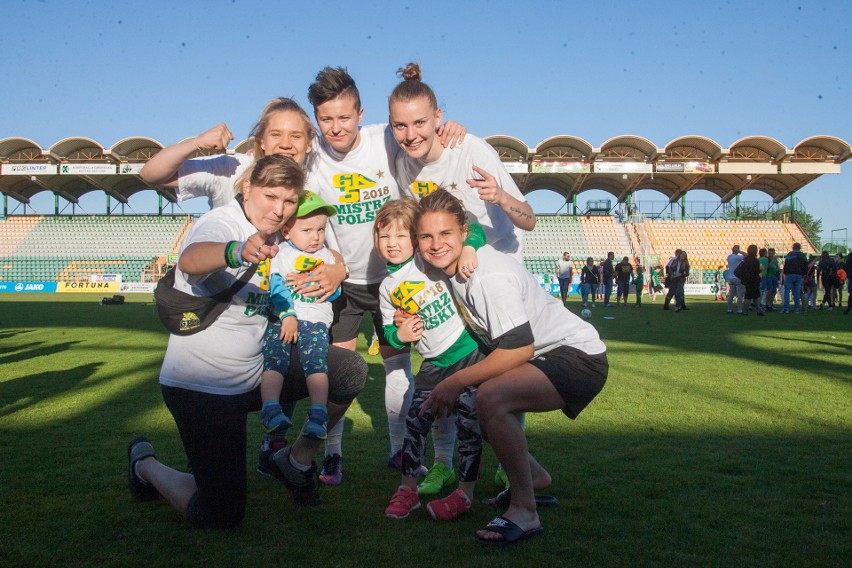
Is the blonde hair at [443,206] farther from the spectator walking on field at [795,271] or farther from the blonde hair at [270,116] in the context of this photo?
the spectator walking on field at [795,271]

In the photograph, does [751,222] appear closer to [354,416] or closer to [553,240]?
[553,240]

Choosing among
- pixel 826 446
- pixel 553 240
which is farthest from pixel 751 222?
pixel 826 446

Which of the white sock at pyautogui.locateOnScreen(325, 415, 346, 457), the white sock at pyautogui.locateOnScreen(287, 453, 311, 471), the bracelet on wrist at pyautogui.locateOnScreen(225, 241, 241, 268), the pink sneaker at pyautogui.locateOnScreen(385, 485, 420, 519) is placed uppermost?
the bracelet on wrist at pyautogui.locateOnScreen(225, 241, 241, 268)

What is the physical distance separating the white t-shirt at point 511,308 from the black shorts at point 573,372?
48 millimetres

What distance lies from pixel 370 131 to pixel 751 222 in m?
44.1

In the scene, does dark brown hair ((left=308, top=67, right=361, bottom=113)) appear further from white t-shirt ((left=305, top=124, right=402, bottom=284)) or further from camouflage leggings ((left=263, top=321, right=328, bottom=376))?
camouflage leggings ((left=263, top=321, right=328, bottom=376))

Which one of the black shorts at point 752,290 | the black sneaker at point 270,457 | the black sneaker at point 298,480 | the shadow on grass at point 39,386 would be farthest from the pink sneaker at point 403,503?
the black shorts at point 752,290

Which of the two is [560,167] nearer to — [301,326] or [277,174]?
[301,326]

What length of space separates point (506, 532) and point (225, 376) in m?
1.42

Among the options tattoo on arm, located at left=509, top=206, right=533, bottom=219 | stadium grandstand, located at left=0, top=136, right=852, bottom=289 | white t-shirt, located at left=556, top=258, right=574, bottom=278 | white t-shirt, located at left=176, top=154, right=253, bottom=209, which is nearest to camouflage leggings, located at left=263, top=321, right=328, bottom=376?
white t-shirt, located at left=176, top=154, right=253, bottom=209

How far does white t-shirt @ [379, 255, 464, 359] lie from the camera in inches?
131

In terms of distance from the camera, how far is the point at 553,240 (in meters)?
41.3

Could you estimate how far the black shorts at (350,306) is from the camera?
4058 millimetres

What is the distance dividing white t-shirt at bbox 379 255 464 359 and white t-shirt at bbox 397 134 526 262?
1.91ft
